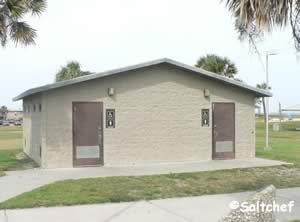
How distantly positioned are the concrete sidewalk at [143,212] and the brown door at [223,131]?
6.89m

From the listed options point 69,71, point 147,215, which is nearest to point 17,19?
point 147,215

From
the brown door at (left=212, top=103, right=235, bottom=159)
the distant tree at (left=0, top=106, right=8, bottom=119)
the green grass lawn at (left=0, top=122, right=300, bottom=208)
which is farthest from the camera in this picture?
the distant tree at (left=0, top=106, right=8, bottom=119)

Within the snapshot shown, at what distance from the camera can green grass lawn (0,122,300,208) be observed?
8.90 metres

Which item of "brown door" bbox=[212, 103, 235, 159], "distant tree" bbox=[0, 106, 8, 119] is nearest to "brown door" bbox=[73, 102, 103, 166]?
"brown door" bbox=[212, 103, 235, 159]

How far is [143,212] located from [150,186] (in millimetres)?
2391

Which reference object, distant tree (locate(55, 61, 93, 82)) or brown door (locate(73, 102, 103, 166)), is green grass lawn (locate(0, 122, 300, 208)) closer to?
brown door (locate(73, 102, 103, 166))

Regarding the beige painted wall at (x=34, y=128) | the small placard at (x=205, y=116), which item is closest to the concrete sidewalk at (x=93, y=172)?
the small placard at (x=205, y=116)

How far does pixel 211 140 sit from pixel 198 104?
141 cm

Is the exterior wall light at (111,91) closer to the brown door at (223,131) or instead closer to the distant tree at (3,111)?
the brown door at (223,131)

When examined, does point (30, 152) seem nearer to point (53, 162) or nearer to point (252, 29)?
point (53, 162)

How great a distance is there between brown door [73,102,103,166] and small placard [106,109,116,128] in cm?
25

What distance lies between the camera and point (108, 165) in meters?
14.5

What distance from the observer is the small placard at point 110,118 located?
48.0 ft

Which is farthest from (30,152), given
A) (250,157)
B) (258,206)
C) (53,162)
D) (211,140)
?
(258,206)
